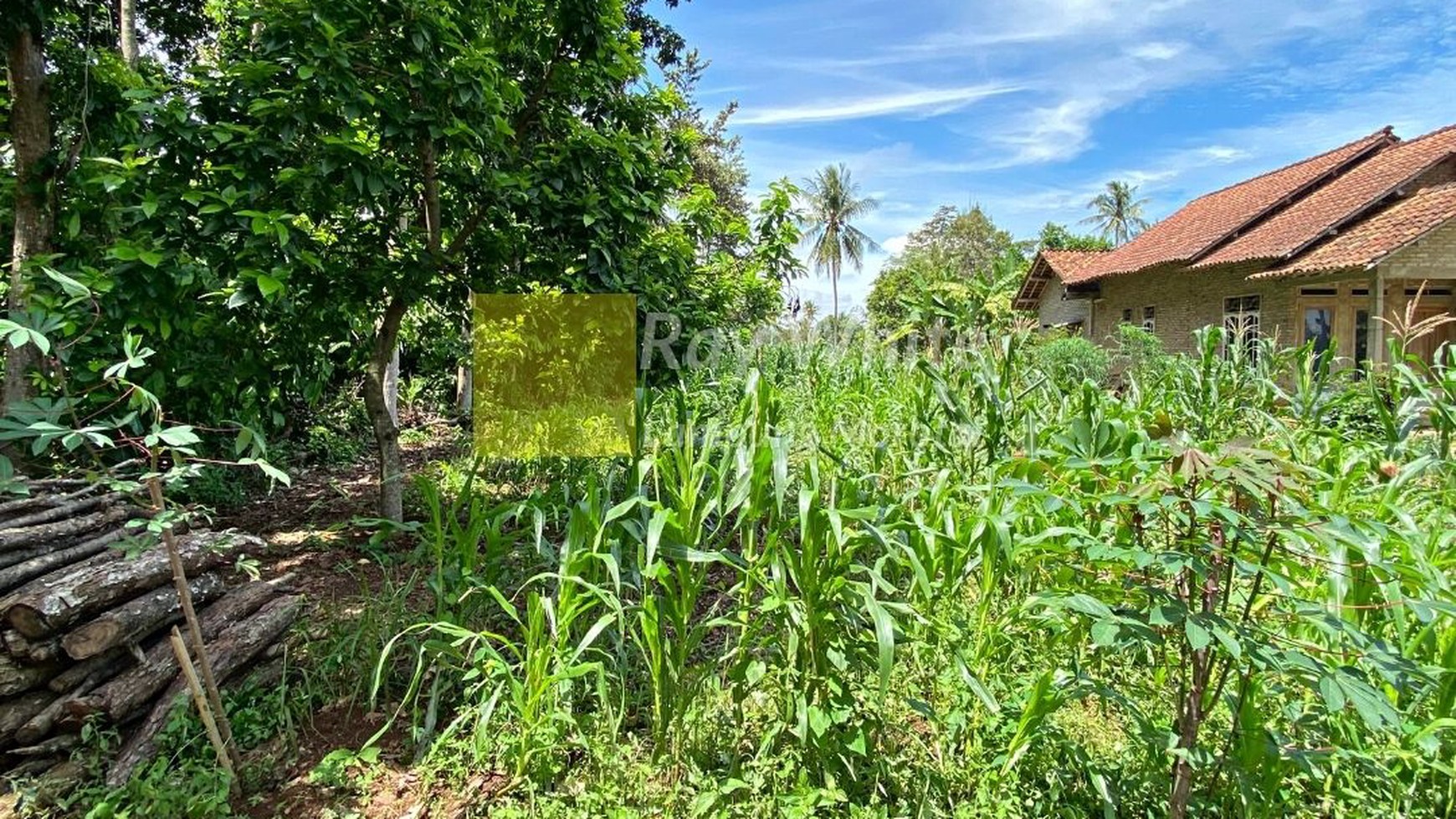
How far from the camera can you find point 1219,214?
559 inches

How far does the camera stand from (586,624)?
217 centimetres

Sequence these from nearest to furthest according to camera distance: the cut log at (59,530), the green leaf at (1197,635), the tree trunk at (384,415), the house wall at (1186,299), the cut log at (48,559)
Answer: the green leaf at (1197,635) < the cut log at (48,559) < the cut log at (59,530) < the tree trunk at (384,415) < the house wall at (1186,299)

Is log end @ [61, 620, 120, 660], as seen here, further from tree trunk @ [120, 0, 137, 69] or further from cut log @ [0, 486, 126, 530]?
tree trunk @ [120, 0, 137, 69]

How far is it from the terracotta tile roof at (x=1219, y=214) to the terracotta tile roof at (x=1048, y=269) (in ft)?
0.87

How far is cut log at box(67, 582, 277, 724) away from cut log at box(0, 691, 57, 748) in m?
0.07

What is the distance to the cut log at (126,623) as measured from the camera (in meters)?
1.67

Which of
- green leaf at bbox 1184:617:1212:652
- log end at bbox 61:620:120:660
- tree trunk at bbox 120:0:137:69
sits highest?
tree trunk at bbox 120:0:137:69

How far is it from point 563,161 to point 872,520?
223 centimetres

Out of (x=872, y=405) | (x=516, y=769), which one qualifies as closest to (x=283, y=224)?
(x=516, y=769)

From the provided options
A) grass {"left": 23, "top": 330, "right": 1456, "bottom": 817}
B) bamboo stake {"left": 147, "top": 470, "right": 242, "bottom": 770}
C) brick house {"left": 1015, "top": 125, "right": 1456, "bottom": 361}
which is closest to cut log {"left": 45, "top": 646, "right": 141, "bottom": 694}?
bamboo stake {"left": 147, "top": 470, "right": 242, "bottom": 770}

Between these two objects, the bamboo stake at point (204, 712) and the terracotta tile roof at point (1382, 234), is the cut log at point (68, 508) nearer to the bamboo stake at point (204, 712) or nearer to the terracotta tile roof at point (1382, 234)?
the bamboo stake at point (204, 712)

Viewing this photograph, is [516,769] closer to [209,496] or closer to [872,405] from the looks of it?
[872,405]

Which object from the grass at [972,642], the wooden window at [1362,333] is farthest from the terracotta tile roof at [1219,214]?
the grass at [972,642]

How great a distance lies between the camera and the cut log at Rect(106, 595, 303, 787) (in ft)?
5.39
